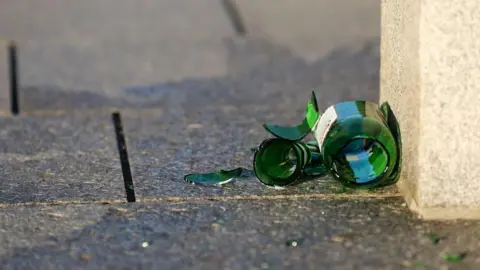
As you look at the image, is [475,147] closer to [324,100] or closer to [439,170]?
[439,170]

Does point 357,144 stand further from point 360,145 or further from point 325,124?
point 325,124

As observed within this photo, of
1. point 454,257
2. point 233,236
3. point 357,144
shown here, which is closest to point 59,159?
point 233,236

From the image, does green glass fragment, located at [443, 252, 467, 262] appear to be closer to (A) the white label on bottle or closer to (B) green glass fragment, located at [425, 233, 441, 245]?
(B) green glass fragment, located at [425, 233, 441, 245]

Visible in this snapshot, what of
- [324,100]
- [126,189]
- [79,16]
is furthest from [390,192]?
[79,16]

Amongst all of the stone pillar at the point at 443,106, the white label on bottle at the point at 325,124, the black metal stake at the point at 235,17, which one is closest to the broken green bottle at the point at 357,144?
the white label on bottle at the point at 325,124

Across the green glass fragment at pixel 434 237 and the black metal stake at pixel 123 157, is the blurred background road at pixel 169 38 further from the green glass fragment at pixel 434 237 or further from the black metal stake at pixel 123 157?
the green glass fragment at pixel 434 237

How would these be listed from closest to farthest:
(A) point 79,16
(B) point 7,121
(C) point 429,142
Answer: (C) point 429,142, (B) point 7,121, (A) point 79,16

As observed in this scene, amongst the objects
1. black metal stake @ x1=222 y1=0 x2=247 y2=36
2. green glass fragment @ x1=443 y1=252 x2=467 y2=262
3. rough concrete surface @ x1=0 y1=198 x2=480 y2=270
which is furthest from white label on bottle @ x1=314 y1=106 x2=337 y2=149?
black metal stake @ x1=222 y1=0 x2=247 y2=36
